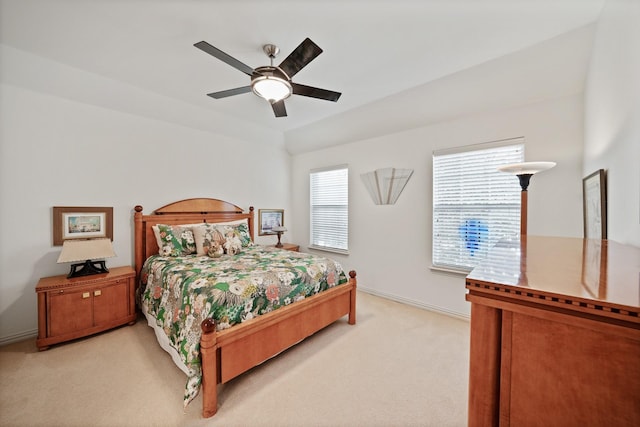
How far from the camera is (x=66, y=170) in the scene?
9.03 ft

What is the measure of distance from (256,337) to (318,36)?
251 cm

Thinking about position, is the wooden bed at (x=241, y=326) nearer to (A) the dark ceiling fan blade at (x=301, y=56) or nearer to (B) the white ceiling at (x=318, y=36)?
(B) the white ceiling at (x=318, y=36)

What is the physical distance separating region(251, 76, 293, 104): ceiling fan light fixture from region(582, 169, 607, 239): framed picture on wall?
7.73ft

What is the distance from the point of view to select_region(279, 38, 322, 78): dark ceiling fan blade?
67.5 inches

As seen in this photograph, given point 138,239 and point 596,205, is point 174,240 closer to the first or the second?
point 138,239

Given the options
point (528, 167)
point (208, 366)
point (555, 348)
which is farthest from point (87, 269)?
point (528, 167)

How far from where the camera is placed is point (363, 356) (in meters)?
2.29

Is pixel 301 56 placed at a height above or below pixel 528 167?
above

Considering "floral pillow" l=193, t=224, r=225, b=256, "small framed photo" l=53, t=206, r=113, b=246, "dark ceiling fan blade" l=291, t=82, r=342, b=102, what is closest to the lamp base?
"small framed photo" l=53, t=206, r=113, b=246

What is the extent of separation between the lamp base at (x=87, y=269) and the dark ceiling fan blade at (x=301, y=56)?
112 inches

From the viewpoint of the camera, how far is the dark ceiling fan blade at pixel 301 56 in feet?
5.63

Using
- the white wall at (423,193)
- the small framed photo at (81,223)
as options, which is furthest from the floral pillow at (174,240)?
the white wall at (423,193)

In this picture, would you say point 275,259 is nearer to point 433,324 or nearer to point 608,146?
point 433,324

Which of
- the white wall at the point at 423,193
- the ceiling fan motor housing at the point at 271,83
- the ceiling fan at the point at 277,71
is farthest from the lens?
the white wall at the point at 423,193
